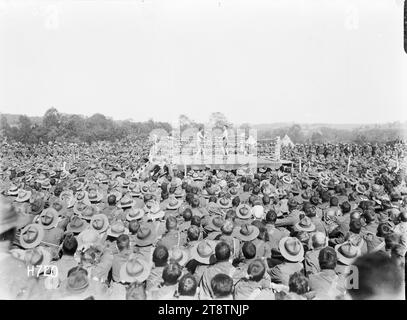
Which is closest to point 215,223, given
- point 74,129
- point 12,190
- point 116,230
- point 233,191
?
point 116,230

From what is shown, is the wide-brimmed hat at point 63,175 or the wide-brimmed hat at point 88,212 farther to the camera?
the wide-brimmed hat at point 63,175

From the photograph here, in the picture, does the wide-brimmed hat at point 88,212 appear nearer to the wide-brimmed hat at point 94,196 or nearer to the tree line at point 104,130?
the wide-brimmed hat at point 94,196

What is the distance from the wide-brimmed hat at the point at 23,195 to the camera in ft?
25.9

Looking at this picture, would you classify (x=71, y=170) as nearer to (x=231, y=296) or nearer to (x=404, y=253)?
(x=231, y=296)

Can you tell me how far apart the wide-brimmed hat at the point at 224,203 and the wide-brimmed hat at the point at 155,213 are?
1.16m

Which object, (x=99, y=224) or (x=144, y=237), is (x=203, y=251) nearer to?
(x=144, y=237)

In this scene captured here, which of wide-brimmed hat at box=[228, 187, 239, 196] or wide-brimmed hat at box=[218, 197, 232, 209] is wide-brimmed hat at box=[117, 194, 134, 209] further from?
wide-brimmed hat at box=[228, 187, 239, 196]

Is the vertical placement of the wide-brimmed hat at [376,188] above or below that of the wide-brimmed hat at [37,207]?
above

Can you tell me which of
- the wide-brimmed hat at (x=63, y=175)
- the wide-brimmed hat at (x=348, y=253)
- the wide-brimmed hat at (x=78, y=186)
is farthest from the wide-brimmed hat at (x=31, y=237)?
the wide-brimmed hat at (x=63, y=175)

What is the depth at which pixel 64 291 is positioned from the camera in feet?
12.9

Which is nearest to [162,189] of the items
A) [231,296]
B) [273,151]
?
[231,296]

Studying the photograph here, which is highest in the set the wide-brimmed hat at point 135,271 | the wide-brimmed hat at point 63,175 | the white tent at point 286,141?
the white tent at point 286,141

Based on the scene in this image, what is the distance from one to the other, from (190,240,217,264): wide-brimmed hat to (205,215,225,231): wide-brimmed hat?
84 cm
